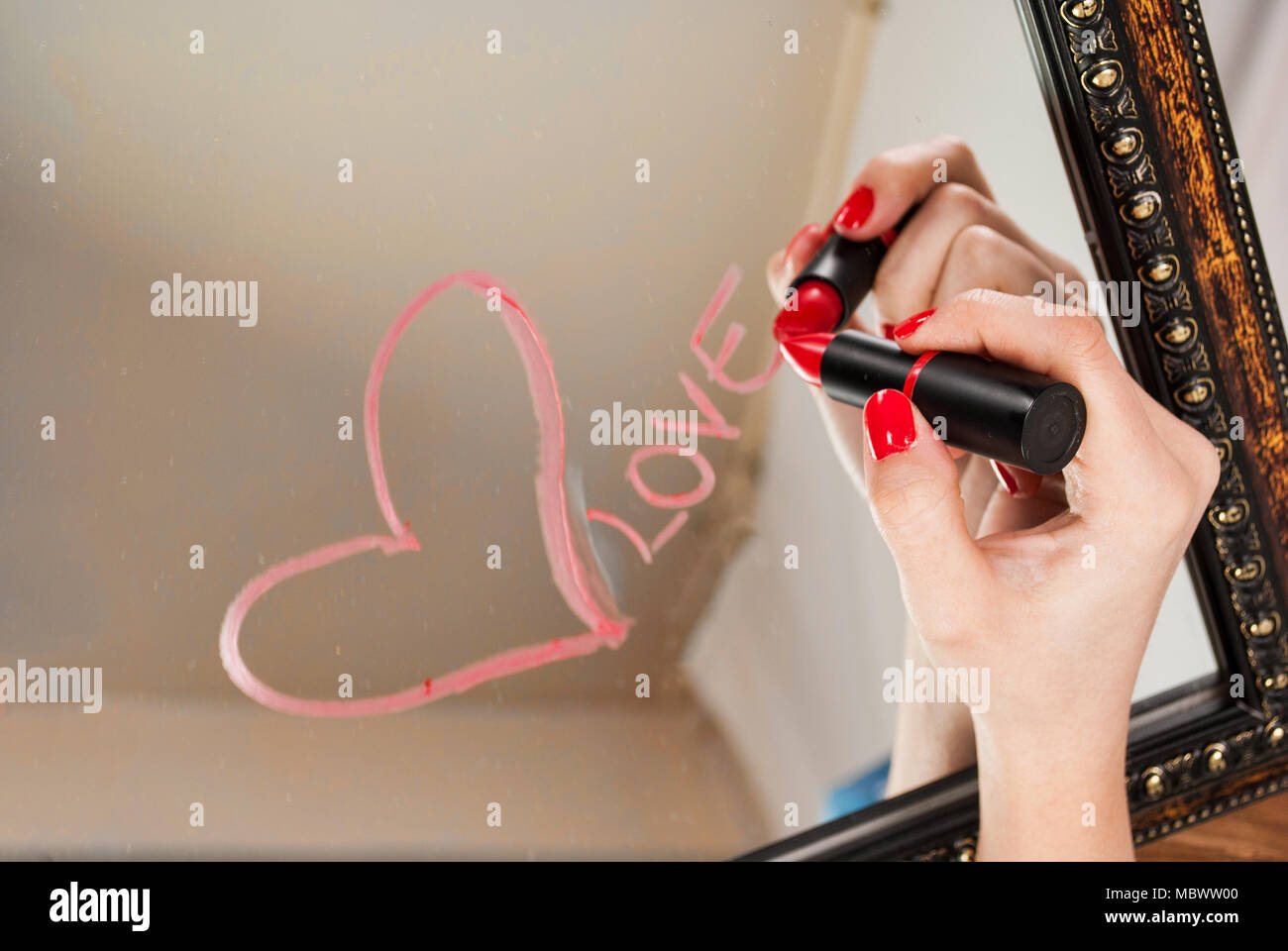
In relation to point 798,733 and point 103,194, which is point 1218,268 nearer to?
point 798,733

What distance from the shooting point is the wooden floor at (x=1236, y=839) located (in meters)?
0.36

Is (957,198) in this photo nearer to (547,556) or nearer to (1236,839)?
(547,556)

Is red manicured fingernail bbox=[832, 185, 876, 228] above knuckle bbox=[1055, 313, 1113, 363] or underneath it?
above

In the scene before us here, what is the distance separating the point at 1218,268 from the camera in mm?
311

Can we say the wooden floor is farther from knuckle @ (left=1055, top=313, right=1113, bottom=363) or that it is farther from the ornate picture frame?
knuckle @ (left=1055, top=313, right=1113, bottom=363)

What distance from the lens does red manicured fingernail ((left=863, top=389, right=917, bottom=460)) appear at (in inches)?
9.9

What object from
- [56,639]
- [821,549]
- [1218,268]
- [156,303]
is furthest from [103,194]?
[1218,268]

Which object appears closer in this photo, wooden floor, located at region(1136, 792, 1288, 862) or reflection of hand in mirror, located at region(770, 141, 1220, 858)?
reflection of hand in mirror, located at region(770, 141, 1220, 858)

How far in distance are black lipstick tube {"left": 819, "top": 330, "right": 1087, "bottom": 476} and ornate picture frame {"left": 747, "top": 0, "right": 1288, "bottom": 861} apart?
86mm

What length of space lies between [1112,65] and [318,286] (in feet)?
0.84

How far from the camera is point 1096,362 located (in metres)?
0.25

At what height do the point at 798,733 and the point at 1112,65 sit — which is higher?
the point at 1112,65

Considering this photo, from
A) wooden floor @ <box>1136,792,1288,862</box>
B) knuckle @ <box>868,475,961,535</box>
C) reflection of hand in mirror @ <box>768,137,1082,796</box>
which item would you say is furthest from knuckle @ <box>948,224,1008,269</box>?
wooden floor @ <box>1136,792,1288,862</box>
